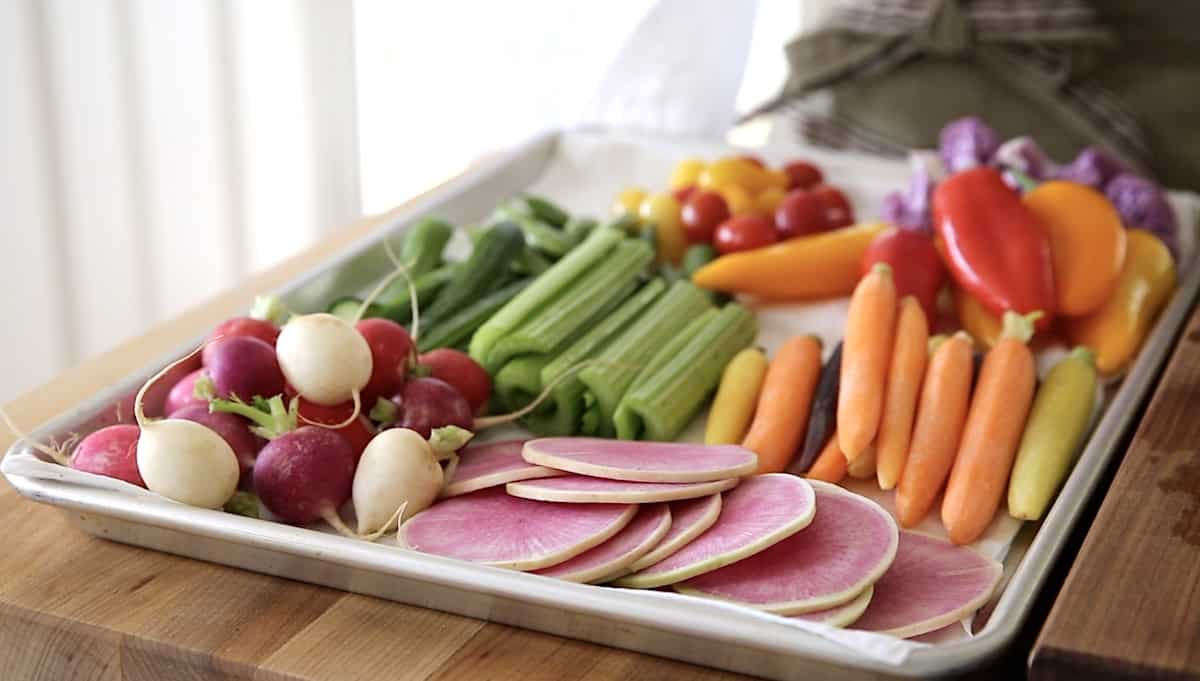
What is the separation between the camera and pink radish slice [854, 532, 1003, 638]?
1202 mm

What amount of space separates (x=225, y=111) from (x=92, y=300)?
17.2 inches

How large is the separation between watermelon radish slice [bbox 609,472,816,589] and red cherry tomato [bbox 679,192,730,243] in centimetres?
83

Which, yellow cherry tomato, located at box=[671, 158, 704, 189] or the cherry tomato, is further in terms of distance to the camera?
yellow cherry tomato, located at box=[671, 158, 704, 189]

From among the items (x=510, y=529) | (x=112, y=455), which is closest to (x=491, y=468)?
(x=510, y=529)

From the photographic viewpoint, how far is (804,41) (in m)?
2.91

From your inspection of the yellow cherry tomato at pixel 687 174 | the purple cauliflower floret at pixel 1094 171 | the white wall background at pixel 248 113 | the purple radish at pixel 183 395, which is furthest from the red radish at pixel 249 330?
the white wall background at pixel 248 113

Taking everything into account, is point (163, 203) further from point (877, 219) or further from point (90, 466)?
point (90, 466)

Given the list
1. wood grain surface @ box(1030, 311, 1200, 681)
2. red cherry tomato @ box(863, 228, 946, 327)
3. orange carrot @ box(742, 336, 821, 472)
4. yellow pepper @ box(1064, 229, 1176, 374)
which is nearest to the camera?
wood grain surface @ box(1030, 311, 1200, 681)

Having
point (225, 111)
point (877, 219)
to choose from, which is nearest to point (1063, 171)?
point (877, 219)

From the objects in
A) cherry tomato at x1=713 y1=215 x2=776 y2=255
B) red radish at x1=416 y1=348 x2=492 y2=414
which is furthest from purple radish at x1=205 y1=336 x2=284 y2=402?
cherry tomato at x1=713 y1=215 x2=776 y2=255

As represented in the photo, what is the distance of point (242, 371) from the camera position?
1.44 m

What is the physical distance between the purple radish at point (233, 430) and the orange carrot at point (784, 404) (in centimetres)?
48

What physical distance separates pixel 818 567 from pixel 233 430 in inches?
21.2

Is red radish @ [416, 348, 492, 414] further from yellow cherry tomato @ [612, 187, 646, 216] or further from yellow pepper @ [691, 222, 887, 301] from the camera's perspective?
yellow cherry tomato @ [612, 187, 646, 216]
